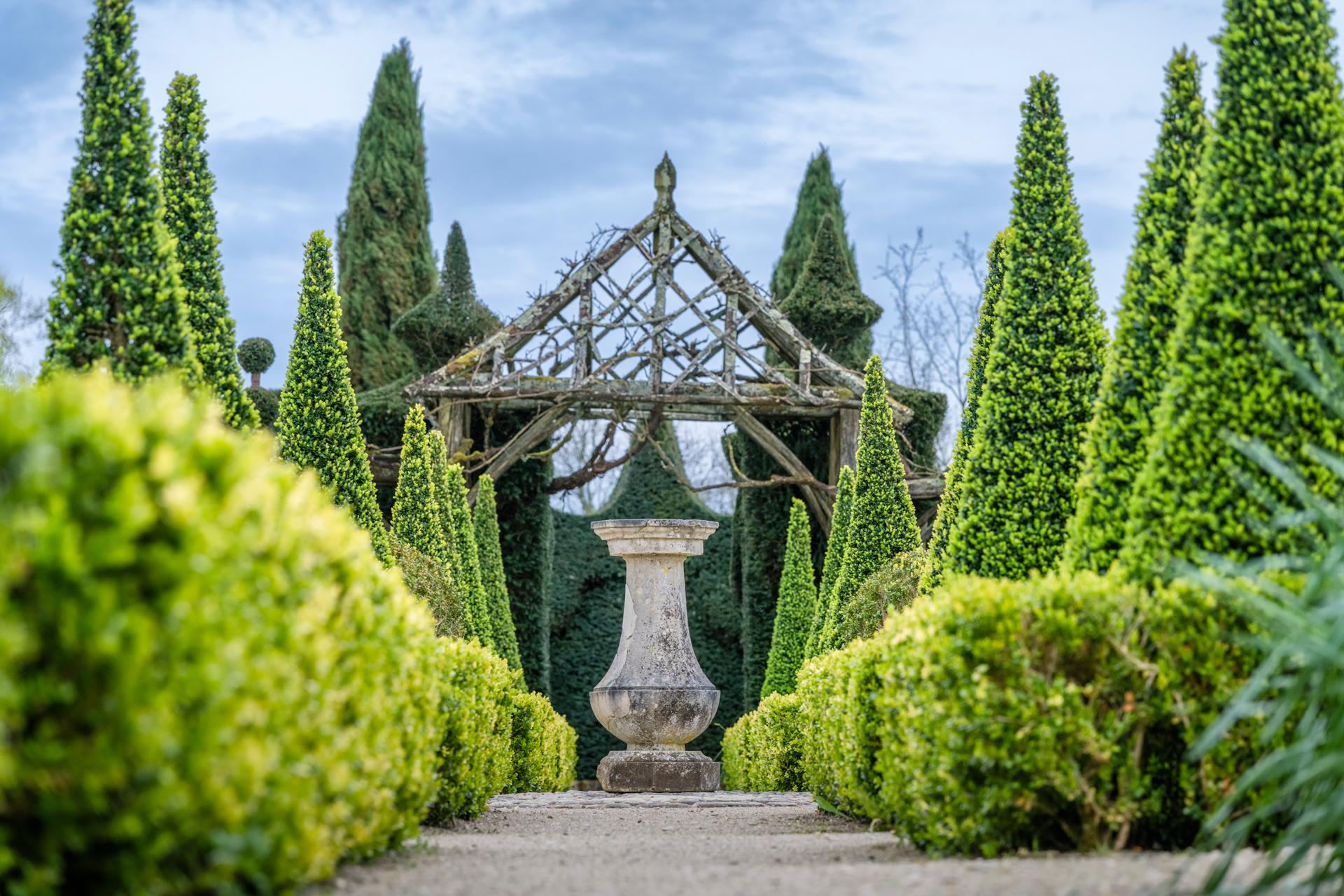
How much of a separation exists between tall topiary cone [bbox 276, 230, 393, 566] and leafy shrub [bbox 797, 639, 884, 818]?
379cm

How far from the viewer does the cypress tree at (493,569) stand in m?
16.2

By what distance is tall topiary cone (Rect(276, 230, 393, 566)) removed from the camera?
995 cm

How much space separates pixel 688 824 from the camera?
8.09 meters

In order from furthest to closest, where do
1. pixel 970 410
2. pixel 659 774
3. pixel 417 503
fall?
pixel 659 774 → pixel 417 503 → pixel 970 410

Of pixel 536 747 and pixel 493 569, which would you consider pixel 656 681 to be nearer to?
pixel 536 747

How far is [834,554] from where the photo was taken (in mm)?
14477

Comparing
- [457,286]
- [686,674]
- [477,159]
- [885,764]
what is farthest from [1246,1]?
[457,286]

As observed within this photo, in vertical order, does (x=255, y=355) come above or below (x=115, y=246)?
above

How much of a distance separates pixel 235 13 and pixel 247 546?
8063mm

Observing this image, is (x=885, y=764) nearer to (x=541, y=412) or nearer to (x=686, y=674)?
(x=686, y=674)

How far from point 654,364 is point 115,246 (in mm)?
9647

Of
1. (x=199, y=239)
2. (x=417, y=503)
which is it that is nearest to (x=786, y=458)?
(x=417, y=503)

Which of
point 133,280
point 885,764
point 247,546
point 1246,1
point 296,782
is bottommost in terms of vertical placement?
point 885,764

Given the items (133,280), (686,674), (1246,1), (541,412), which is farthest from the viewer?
(541,412)
